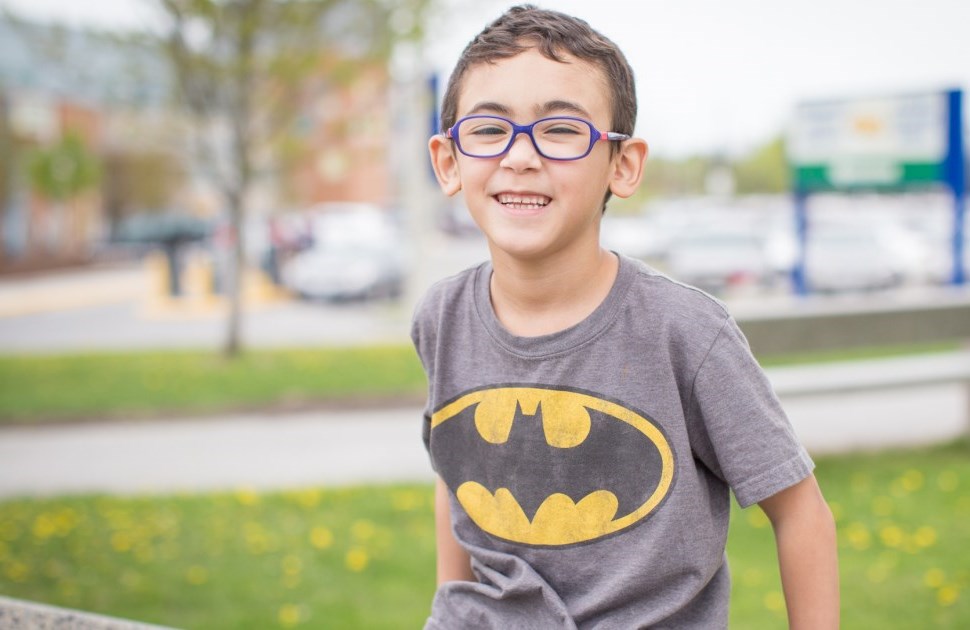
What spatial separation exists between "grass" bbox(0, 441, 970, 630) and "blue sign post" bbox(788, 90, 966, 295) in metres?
6.51

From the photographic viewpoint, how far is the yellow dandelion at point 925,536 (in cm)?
488

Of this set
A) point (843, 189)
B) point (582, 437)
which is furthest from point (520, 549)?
point (843, 189)

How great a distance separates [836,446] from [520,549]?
5882 millimetres

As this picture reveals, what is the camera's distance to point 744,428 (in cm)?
153

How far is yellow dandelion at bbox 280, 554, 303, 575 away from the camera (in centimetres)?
470

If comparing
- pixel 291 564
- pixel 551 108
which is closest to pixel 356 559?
pixel 291 564

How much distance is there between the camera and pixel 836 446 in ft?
23.1

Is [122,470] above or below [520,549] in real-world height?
below

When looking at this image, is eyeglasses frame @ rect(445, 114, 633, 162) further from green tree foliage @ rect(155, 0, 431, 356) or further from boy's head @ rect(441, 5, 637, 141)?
green tree foliage @ rect(155, 0, 431, 356)

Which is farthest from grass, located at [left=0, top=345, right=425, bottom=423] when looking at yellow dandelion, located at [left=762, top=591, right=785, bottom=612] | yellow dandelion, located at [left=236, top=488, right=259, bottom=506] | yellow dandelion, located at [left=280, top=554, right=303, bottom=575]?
yellow dandelion, located at [left=762, top=591, right=785, bottom=612]

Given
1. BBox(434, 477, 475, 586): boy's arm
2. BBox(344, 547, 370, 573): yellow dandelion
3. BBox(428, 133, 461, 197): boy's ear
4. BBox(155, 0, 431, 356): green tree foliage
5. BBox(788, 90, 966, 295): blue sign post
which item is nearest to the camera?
BBox(428, 133, 461, 197): boy's ear

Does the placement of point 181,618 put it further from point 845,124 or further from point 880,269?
point 880,269

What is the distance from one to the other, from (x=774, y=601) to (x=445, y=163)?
3068 mm

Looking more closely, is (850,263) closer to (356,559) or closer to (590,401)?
(356,559)
